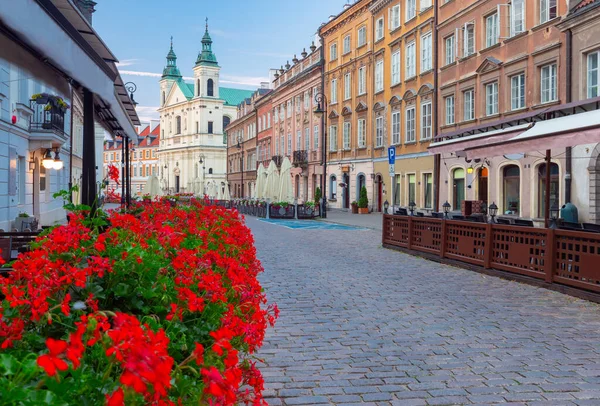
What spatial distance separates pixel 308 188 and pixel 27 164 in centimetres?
3209

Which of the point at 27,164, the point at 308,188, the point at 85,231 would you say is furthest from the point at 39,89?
the point at 308,188

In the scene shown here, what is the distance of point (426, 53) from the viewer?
33219 mm

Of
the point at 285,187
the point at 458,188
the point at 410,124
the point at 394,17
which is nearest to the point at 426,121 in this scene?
the point at 410,124

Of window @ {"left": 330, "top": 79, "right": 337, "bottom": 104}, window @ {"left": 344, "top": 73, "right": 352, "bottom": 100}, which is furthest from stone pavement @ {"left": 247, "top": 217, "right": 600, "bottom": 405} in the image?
window @ {"left": 330, "top": 79, "right": 337, "bottom": 104}

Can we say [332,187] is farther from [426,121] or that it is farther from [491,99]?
[491,99]

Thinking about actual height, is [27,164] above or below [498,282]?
above

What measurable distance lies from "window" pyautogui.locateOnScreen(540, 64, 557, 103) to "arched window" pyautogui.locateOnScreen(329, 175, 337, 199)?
24406 mm

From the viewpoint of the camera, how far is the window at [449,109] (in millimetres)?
30391

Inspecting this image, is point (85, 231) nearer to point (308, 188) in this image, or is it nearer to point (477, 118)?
point (477, 118)

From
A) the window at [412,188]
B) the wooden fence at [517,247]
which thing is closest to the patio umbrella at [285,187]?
the window at [412,188]

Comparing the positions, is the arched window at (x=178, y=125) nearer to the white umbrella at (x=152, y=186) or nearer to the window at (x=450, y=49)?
the white umbrella at (x=152, y=186)

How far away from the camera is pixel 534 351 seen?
5.96 m

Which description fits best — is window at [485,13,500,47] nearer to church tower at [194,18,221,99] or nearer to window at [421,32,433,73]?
window at [421,32,433,73]

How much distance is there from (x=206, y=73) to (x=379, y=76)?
64.5 metres
